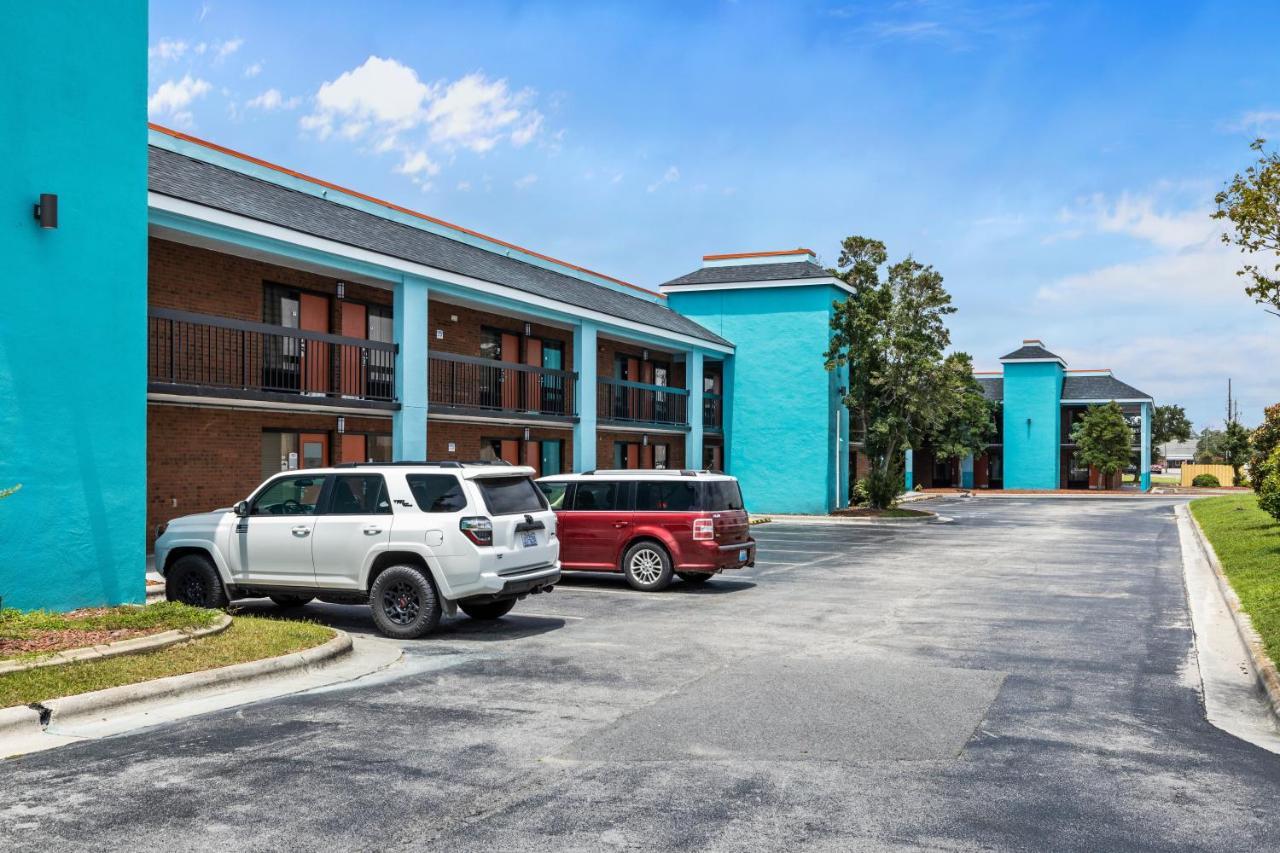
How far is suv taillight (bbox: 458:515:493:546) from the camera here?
11.1 meters

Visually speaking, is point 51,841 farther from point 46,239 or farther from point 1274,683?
point 1274,683

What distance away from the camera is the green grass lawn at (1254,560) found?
11.9m

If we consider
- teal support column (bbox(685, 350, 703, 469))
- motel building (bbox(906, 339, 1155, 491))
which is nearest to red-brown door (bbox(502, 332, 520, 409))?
teal support column (bbox(685, 350, 703, 469))

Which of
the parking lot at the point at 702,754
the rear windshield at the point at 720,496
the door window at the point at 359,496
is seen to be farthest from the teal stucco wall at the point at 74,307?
the rear windshield at the point at 720,496

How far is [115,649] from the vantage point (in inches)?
358

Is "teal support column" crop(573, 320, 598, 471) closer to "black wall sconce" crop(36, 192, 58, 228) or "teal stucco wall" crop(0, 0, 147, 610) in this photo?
"teal stucco wall" crop(0, 0, 147, 610)

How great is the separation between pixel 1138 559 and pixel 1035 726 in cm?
1692

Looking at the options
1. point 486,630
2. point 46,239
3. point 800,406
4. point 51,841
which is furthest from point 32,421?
point 800,406

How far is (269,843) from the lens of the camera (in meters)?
5.06

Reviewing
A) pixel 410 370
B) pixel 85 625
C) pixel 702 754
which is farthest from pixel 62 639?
pixel 410 370

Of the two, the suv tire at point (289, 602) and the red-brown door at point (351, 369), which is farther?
the red-brown door at point (351, 369)

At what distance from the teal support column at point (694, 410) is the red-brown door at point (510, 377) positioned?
897 centimetres

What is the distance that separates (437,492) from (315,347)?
1121 cm

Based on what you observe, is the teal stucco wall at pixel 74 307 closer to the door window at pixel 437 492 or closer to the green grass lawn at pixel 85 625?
the green grass lawn at pixel 85 625
